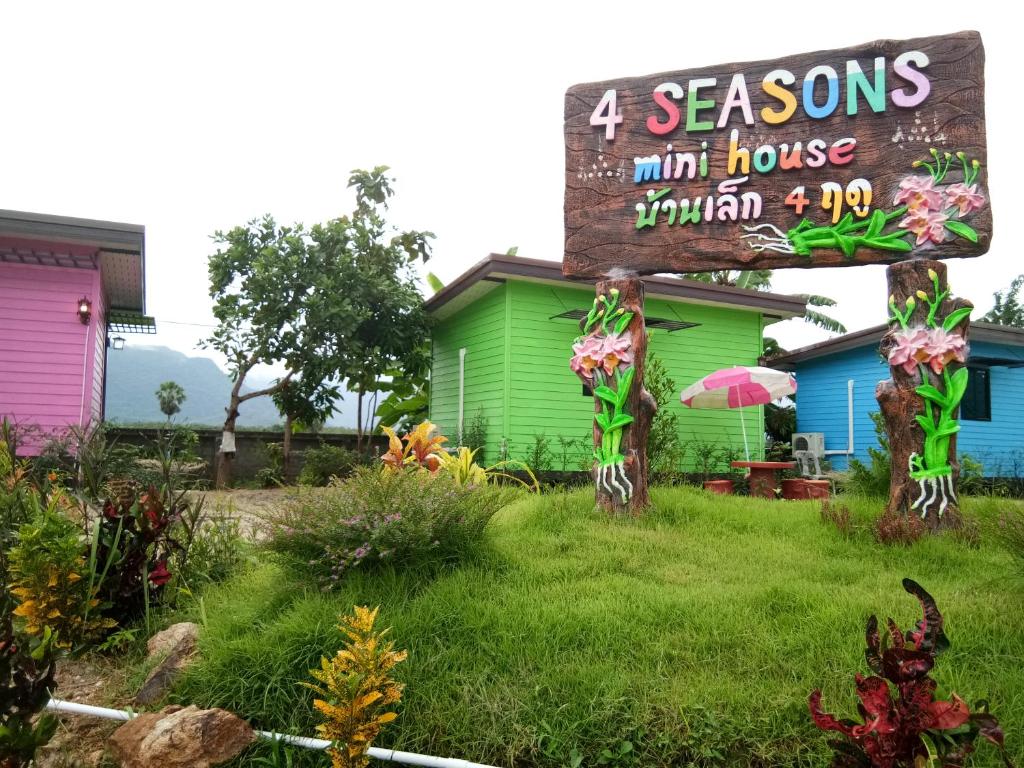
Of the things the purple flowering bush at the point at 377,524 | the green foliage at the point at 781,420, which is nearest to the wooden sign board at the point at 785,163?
the purple flowering bush at the point at 377,524

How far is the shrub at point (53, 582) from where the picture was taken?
384 cm

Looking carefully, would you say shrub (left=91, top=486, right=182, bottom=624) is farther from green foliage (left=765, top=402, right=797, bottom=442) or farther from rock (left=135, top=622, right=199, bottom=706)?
green foliage (left=765, top=402, right=797, bottom=442)

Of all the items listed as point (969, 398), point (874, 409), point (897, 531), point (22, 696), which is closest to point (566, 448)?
point (897, 531)

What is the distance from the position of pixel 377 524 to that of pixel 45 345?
8768 mm

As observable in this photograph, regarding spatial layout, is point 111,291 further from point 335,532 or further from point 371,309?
point 335,532

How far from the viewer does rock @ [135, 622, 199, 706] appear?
3.64 m

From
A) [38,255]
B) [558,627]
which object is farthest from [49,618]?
[38,255]

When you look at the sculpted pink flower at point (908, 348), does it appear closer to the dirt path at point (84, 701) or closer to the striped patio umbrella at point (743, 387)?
the striped patio umbrella at point (743, 387)

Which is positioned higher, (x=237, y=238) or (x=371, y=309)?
(x=237, y=238)

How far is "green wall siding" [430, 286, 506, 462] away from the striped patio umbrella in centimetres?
312

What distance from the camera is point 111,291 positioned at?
45.7 feet

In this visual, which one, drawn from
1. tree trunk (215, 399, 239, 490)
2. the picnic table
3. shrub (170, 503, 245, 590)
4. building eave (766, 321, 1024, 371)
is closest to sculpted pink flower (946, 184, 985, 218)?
the picnic table

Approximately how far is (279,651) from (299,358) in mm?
10559

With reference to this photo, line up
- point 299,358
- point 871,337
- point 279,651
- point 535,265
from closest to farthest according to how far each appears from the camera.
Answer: point 279,651 → point 535,265 → point 299,358 → point 871,337
